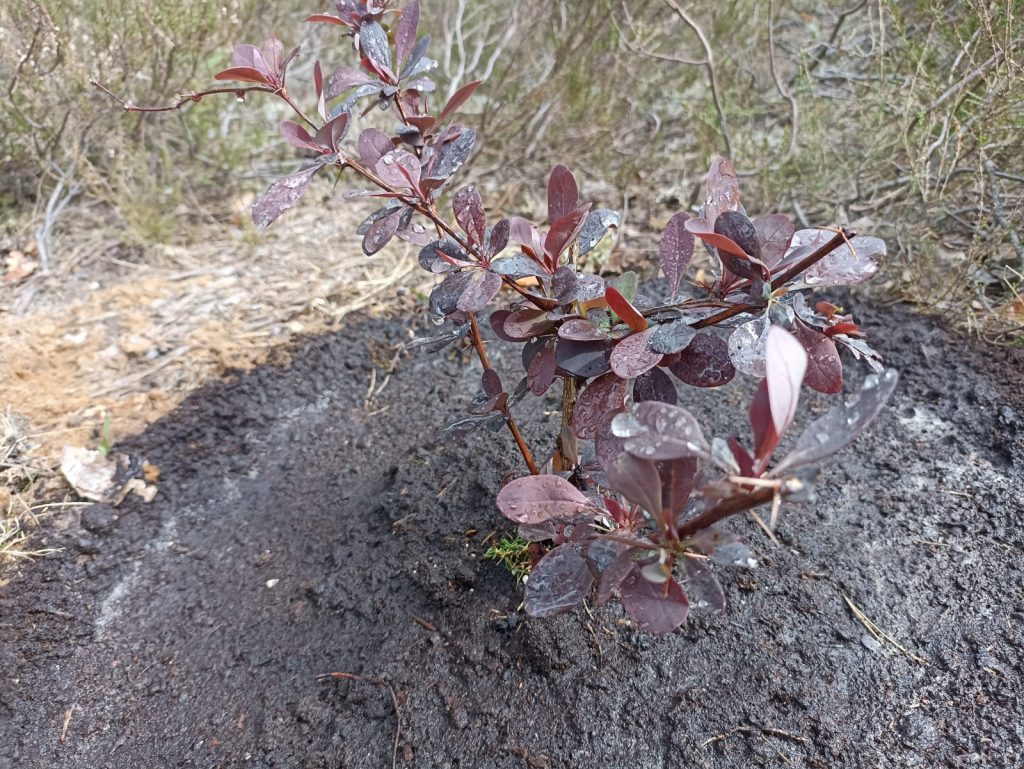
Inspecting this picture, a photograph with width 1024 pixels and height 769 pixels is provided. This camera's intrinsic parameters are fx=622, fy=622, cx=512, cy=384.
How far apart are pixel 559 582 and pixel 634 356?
365mm

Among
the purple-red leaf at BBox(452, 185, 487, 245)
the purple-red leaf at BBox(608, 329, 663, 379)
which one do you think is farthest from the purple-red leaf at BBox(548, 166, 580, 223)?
the purple-red leaf at BBox(608, 329, 663, 379)

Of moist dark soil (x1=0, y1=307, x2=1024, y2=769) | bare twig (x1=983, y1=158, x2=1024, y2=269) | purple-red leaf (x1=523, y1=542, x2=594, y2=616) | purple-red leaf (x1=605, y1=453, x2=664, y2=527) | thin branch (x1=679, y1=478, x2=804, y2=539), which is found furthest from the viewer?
bare twig (x1=983, y1=158, x2=1024, y2=269)

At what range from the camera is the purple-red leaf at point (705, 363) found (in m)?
0.89

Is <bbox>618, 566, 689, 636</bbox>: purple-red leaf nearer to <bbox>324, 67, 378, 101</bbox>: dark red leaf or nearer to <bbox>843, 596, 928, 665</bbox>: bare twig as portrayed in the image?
<bbox>843, 596, 928, 665</bbox>: bare twig

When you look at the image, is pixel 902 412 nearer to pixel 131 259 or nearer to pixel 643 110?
pixel 643 110

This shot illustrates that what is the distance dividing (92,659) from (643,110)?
323cm

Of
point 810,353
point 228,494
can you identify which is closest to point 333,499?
point 228,494

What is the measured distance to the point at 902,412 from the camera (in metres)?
1.67

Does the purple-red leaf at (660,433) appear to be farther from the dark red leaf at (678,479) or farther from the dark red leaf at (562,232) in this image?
the dark red leaf at (562,232)

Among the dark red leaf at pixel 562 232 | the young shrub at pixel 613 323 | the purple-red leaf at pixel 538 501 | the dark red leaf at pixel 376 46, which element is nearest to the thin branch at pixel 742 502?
the young shrub at pixel 613 323

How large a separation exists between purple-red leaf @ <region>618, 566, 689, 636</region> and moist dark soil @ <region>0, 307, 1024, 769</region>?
0.46 m

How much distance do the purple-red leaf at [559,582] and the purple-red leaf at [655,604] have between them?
112 mm

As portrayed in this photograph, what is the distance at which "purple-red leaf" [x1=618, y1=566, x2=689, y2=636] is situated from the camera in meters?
0.80

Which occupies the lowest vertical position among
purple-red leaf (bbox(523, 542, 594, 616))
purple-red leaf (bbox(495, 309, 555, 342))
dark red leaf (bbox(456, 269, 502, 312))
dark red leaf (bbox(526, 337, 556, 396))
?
purple-red leaf (bbox(523, 542, 594, 616))
